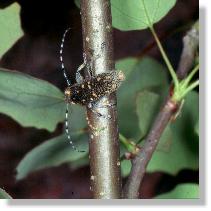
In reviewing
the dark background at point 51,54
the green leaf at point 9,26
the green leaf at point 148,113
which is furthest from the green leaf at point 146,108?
the green leaf at point 9,26

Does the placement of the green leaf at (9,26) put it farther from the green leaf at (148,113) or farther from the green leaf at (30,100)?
the green leaf at (148,113)

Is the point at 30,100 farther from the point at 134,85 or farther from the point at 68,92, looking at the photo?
the point at 134,85

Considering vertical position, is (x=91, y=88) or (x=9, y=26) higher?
(x=9, y=26)

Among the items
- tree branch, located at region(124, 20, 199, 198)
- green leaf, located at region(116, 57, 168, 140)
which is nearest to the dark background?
green leaf, located at region(116, 57, 168, 140)

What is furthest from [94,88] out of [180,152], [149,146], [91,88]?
[180,152]

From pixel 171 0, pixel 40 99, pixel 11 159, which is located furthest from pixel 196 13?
pixel 11 159

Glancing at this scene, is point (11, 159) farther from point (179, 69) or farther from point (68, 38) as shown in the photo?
point (179, 69)

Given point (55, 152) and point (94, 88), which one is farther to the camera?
point (55, 152)
